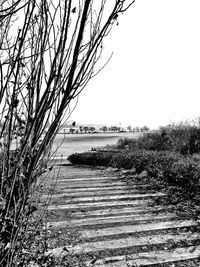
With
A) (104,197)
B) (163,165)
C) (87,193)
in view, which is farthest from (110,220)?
(163,165)

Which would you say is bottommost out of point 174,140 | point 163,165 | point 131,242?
point 131,242

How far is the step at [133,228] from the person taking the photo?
174 inches

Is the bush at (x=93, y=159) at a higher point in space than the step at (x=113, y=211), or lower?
higher

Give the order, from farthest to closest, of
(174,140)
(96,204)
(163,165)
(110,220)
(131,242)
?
(174,140) → (163,165) → (96,204) → (110,220) → (131,242)

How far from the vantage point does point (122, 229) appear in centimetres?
458

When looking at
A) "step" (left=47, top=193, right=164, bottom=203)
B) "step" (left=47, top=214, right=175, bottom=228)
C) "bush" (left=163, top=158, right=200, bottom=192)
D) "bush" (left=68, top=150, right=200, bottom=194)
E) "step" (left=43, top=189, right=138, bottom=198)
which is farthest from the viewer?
"bush" (left=68, top=150, right=200, bottom=194)

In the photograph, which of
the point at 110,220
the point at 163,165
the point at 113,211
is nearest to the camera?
the point at 110,220

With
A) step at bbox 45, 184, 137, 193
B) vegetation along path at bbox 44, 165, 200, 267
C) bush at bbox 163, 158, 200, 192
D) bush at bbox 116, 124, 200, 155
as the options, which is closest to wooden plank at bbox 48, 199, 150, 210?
vegetation along path at bbox 44, 165, 200, 267

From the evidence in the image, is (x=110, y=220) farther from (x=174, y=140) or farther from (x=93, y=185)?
(x=174, y=140)

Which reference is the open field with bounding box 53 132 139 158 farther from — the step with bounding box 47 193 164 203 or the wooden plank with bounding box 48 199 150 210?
the wooden plank with bounding box 48 199 150 210

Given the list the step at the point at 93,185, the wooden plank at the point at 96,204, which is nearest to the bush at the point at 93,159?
the step at the point at 93,185

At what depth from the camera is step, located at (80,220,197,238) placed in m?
4.43

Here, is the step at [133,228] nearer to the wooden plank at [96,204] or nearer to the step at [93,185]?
the wooden plank at [96,204]

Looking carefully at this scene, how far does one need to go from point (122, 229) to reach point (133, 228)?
179mm
